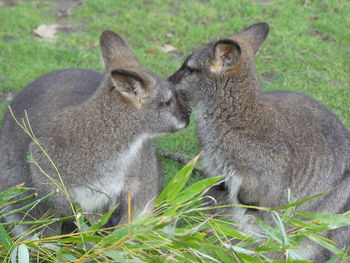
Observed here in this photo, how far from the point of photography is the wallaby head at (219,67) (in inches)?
155

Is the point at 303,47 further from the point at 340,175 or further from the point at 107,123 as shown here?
the point at 107,123

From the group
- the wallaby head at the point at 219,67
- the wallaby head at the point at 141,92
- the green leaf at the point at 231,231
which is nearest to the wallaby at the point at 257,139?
the wallaby head at the point at 219,67

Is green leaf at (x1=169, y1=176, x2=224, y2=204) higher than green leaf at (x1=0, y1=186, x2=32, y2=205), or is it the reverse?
green leaf at (x1=169, y1=176, x2=224, y2=204)

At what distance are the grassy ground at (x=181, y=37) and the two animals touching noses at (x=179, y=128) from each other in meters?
1.57

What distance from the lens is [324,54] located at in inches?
270

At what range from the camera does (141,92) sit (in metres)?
3.71

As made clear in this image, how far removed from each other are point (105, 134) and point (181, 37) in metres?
3.71

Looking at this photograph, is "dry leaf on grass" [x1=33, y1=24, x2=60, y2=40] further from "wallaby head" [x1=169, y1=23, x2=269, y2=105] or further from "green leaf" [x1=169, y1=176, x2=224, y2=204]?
"green leaf" [x1=169, y1=176, x2=224, y2=204]

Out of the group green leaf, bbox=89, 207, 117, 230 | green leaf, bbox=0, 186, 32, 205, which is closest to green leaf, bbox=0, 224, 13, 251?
green leaf, bbox=0, 186, 32, 205

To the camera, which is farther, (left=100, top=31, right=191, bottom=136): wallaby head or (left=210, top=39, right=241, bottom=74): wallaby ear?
(left=210, top=39, right=241, bottom=74): wallaby ear

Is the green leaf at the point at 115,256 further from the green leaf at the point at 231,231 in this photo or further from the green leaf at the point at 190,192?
the green leaf at the point at 231,231

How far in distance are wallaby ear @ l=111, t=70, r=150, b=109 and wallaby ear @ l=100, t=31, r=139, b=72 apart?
28cm

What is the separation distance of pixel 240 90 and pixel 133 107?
0.77 meters

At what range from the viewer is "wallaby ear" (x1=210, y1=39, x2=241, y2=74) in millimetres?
3844
